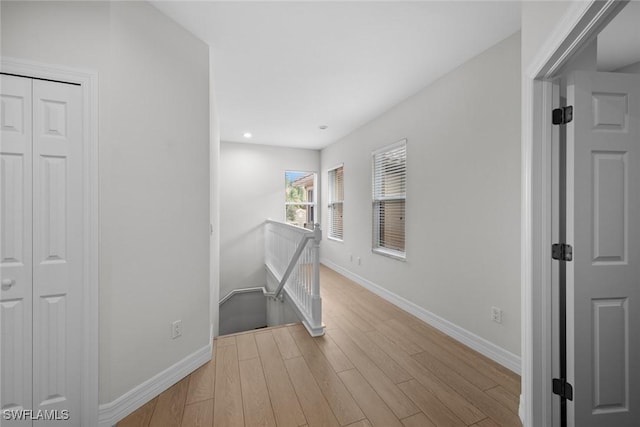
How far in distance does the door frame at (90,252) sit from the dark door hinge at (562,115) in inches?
101

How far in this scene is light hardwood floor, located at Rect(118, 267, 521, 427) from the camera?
149 centimetres

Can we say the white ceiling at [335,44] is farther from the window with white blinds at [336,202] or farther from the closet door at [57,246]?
the window with white blinds at [336,202]

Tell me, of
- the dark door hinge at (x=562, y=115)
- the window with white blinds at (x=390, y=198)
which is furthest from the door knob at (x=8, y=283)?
the window with white blinds at (x=390, y=198)

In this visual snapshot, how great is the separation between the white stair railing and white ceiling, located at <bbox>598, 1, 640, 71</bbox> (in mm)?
2550

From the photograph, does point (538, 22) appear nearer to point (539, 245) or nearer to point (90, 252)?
point (539, 245)

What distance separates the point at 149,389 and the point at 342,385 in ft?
4.28

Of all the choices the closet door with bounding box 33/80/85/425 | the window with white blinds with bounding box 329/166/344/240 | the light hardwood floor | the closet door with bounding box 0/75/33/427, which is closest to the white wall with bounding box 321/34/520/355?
the light hardwood floor

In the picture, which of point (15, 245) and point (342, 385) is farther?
point (342, 385)

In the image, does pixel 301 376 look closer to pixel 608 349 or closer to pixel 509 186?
pixel 608 349

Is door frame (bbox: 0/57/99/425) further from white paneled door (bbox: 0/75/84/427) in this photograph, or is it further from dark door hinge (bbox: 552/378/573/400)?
dark door hinge (bbox: 552/378/573/400)

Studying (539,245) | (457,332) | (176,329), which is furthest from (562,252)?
(176,329)

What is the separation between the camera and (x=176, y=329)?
184cm

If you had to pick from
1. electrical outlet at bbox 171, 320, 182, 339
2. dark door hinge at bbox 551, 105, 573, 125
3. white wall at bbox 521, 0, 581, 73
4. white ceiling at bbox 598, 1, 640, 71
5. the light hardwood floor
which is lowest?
the light hardwood floor

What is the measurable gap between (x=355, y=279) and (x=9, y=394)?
370 centimetres
